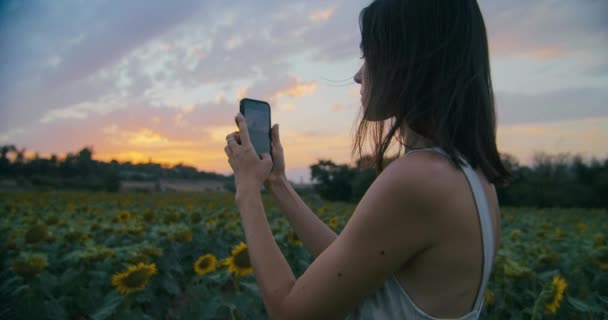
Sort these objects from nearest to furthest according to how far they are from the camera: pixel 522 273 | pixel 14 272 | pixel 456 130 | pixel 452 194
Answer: pixel 452 194 < pixel 456 130 < pixel 14 272 < pixel 522 273

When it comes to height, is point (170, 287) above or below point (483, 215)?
below

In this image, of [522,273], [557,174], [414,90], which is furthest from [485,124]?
[557,174]

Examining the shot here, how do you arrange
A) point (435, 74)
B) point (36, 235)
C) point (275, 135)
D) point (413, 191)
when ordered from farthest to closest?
point (36, 235)
point (275, 135)
point (435, 74)
point (413, 191)

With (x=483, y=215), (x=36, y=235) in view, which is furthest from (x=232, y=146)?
(x=36, y=235)

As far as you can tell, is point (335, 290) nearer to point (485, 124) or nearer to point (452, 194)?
point (452, 194)

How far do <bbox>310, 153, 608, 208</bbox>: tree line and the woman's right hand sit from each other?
26745 mm

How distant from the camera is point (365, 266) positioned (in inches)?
40.4

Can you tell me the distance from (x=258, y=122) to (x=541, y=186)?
119ft

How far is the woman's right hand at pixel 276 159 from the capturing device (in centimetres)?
158

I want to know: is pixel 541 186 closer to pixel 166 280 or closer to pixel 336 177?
pixel 336 177

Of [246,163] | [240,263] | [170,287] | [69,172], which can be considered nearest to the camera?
[246,163]

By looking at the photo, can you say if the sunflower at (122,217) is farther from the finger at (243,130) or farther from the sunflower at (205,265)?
the finger at (243,130)

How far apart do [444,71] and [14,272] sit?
2141 millimetres

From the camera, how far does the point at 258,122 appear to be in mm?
1470
